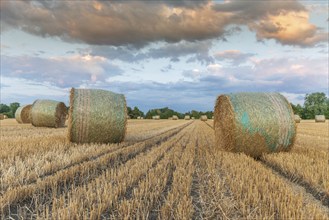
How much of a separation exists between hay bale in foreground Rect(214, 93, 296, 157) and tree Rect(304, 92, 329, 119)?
78.9 m

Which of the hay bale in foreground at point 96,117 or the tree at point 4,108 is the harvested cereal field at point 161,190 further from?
the tree at point 4,108

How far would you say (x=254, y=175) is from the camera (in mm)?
5215

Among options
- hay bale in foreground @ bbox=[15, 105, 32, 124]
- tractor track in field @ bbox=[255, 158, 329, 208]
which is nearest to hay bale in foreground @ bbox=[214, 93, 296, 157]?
tractor track in field @ bbox=[255, 158, 329, 208]

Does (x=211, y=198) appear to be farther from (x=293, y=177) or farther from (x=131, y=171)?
(x=293, y=177)

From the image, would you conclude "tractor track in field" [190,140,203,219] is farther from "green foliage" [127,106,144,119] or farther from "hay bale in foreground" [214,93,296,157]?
"green foliage" [127,106,144,119]

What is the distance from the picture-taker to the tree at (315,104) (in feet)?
265

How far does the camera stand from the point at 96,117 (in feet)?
31.9

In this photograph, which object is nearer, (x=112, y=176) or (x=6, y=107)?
(x=112, y=176)

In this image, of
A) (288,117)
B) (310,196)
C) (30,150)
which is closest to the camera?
(310,196)

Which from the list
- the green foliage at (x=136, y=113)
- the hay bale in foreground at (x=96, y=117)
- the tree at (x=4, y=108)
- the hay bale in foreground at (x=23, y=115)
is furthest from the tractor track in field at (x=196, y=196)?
the tree at (x=4, y=108)

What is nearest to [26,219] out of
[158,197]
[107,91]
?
[158,197]

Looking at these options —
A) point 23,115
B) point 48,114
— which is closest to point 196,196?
point 48,114

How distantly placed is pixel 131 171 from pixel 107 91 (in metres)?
5.73

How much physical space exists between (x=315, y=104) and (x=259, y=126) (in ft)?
290
